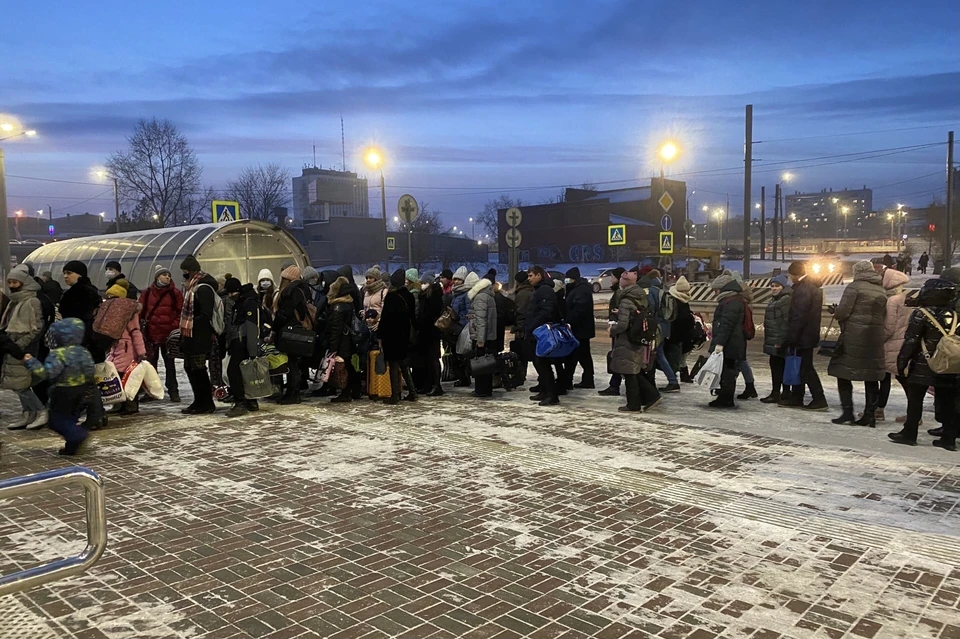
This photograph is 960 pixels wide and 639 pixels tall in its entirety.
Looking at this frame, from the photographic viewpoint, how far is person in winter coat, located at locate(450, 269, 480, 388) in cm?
1041

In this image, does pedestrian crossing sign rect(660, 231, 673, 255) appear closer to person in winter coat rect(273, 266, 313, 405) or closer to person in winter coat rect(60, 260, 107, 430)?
person in winter coat rect(273, 266, 313, 405)

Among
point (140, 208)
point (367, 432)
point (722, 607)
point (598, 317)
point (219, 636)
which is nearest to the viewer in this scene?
point (219, 636)

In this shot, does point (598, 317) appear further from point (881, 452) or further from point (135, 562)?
point (135, 562)

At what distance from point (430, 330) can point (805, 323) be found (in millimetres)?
4776

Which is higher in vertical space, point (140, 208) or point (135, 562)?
point (140, 208)

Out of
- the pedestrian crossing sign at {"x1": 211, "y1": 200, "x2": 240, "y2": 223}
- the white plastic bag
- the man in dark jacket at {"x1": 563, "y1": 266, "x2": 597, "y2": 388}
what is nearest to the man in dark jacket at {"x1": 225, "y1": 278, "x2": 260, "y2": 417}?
the man in dark jacket at {"x1": 563, "y1": 266, "x2": 597, "y2": 388}

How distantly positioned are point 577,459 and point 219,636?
12.8 ft

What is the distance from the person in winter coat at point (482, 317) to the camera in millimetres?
9797

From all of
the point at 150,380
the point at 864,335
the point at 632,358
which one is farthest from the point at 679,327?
the point at 150,380

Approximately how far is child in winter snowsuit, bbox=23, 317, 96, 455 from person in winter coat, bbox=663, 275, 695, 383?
7310 millimetres

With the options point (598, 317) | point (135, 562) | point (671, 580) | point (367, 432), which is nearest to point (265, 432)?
point (367, 432)

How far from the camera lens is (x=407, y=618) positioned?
3.77 meters

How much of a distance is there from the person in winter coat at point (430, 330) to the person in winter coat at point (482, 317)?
1.53ft

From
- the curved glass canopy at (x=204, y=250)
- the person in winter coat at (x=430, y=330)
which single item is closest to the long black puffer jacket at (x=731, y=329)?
the person in winter coat at (x=430, y=330)
